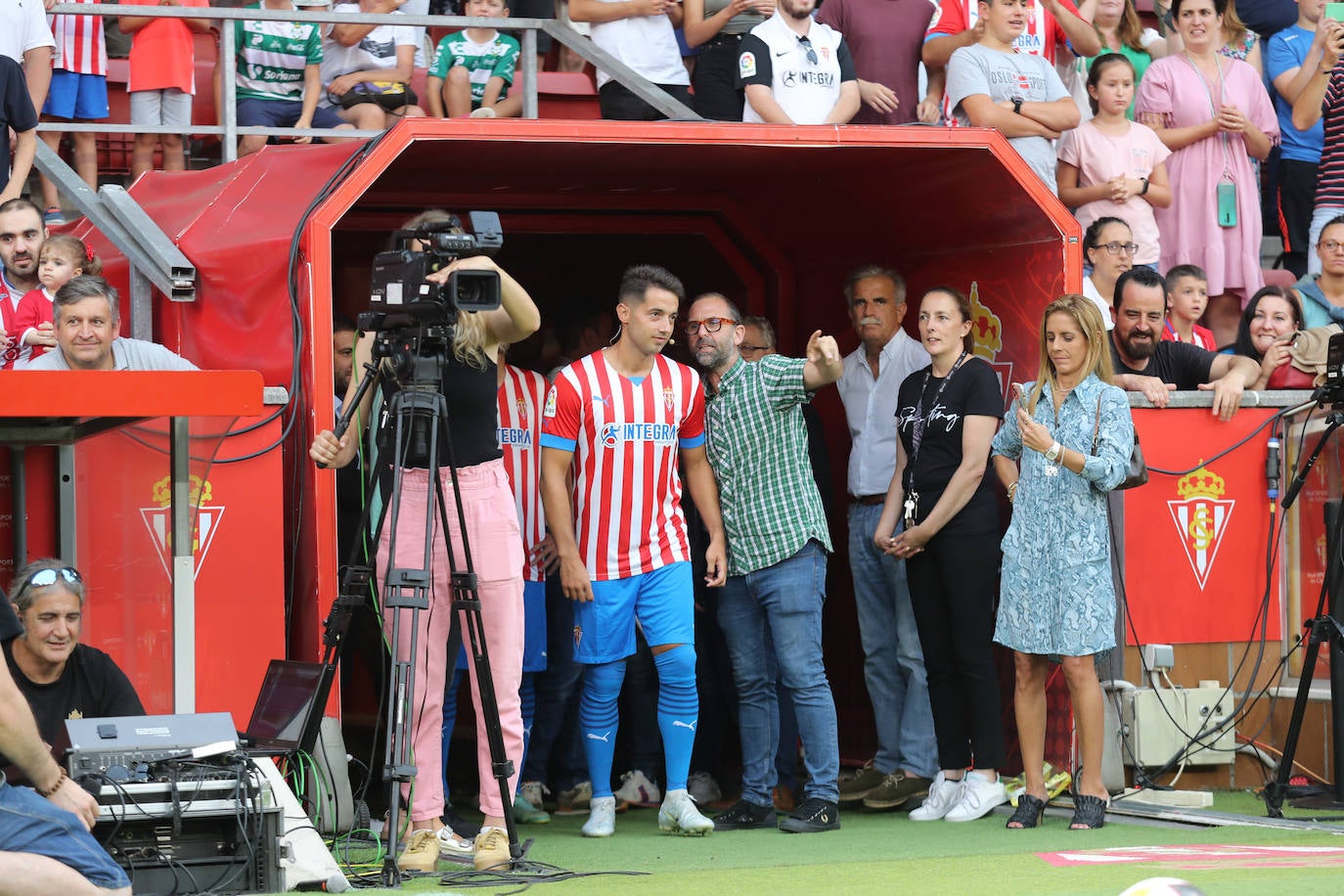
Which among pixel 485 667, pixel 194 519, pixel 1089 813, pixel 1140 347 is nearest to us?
pixel 485 667

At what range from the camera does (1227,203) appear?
9.78 m

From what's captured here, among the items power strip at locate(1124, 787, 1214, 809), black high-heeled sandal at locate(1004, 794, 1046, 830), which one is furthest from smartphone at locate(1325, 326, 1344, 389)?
black high-heeled sandal at locate(1004, 794, 1046, 830)

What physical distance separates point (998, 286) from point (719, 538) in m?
1.77

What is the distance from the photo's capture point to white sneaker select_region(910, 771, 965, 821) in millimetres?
7068

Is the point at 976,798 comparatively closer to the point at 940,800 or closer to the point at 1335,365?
the point at 940,800

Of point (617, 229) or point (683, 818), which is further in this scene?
point (617, 229)

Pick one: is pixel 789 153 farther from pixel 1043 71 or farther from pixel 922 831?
pixel 922 831

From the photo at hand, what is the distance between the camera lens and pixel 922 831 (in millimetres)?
6723

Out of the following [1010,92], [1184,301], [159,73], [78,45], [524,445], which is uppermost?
[78,45]

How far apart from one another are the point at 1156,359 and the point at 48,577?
470 centimetres

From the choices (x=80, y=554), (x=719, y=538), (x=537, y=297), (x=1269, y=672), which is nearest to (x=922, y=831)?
(x=719, y=538)

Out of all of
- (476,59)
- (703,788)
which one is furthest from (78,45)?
(703,788)

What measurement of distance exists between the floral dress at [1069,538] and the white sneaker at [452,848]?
213cm

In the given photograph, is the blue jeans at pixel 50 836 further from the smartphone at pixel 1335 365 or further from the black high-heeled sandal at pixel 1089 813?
the smartphone at pixel 1335 365
